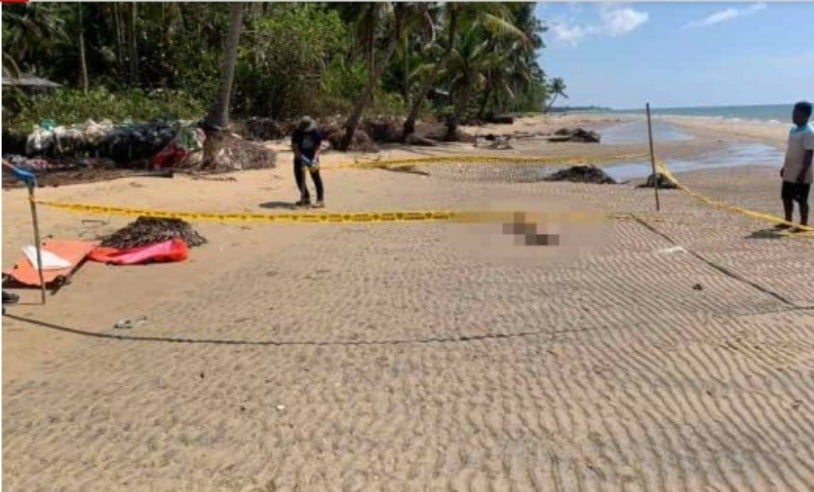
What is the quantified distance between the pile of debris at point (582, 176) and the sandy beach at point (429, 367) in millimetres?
8194

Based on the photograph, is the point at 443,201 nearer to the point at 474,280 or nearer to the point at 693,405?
the point at 474,280

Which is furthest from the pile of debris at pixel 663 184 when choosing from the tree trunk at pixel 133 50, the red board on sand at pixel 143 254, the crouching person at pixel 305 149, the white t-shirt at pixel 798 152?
the tree trunk at pixel 133 50

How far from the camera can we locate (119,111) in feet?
→ 84.0

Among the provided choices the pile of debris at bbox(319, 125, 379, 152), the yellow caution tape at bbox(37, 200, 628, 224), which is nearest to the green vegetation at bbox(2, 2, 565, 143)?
the pile of debris at bbox(319, 125, 379, 152)

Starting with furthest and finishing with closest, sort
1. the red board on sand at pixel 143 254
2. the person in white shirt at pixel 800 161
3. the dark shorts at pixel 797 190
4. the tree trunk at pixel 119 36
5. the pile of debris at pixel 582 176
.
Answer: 1. the tree trunk at pixel 119 36
2. the pile of debris at pixel 582 176
3. the dark shorts at pixel 797 190
4. the person in white shirt at pixel 800 161
5. the red board on sand at pixel 143 254

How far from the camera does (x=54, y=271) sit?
800 cm

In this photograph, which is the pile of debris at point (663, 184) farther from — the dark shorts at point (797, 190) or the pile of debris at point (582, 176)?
the dark shorts at point (797, 190)

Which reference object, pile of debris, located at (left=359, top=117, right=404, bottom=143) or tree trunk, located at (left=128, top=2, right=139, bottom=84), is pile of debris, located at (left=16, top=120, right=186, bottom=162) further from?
tree trunk, located at (left=128, top=2, right=139, bottom=84)

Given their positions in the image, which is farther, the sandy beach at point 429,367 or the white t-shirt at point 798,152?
the white t-shirt at point 798,152

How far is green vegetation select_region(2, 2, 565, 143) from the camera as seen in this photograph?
96.0 feet

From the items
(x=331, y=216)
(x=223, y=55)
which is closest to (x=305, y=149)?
(x=331, y=216)

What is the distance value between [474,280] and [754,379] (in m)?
3.48

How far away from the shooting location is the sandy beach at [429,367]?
154 inches

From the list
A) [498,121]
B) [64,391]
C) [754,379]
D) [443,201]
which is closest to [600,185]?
[443,201]
